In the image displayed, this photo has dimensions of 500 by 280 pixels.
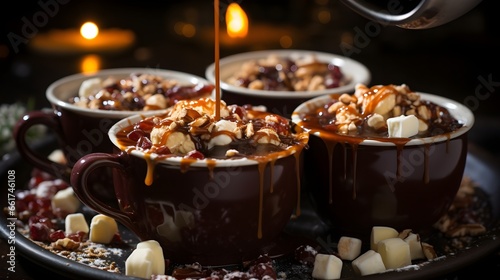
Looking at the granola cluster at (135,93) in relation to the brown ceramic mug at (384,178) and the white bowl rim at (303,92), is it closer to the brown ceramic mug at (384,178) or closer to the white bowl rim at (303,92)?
the white bowl rim at (303,92)

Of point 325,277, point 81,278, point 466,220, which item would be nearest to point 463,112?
point 466,220

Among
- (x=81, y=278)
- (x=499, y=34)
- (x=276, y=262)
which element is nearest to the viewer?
(x=81, y=278)

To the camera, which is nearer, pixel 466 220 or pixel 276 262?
pixel 276 262

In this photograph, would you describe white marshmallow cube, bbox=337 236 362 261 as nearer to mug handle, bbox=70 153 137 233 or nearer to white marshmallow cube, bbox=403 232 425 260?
white marshmallow cube, bbox=403 232 425 260

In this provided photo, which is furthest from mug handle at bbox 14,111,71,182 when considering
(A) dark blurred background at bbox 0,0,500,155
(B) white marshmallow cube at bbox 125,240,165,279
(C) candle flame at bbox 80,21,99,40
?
(C) candle flame at bbox 80,21,99,40

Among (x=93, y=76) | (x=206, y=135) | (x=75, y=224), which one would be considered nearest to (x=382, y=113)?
(x=206, y=135)

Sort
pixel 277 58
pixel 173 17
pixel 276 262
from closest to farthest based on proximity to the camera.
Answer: pixel 276 262 < pixel 277 58 < pixel 173 17

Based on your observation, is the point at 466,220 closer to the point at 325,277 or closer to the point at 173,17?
the point at 325,277
